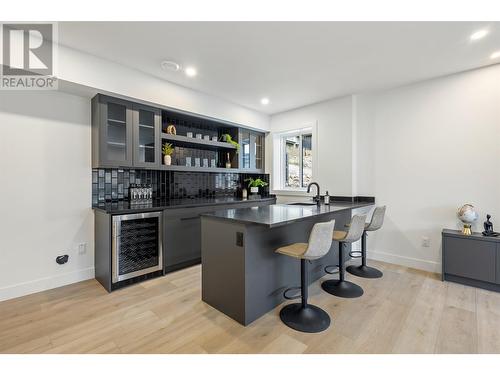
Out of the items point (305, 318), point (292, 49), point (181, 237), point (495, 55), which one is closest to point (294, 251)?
point (305, 318)

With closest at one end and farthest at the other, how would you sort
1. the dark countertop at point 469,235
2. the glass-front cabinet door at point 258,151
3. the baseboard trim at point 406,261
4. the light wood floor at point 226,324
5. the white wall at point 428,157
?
the light wood floor at point 226,324
the dark countertop at point 469,235
the white wall at point 428,157
the baseboard trim at point 406,261
the glass-front cabinet door at point 258,151

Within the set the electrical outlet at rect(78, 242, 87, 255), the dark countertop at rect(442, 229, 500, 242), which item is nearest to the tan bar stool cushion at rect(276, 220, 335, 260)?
the dark countertop at rect(442, 229, 500, 242)

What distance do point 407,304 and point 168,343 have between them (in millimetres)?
2268

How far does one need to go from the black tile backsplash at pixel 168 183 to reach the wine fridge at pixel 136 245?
706 millimetres

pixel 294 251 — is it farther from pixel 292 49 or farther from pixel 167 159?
pixel 167 159

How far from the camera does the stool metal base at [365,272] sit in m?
2.99

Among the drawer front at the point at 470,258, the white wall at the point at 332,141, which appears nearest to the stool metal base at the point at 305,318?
the drawer front at the point at 470,258

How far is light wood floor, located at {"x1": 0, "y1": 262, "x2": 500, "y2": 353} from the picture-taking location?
170 cm

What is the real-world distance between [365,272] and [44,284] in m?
3.90

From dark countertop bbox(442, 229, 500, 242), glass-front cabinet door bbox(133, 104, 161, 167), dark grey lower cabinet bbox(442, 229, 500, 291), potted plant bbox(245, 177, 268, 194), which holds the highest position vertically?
glass-front cabinet door bbox(133, 104, 161, 167)

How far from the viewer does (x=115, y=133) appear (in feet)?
9.55

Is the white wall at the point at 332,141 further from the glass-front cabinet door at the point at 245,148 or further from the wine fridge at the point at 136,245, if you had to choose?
the wine fridge at the point at 136,245

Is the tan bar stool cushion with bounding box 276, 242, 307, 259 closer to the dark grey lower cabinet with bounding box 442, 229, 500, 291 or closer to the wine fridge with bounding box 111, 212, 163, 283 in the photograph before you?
the wine fridge with bounding box 111, 212, 163, 283

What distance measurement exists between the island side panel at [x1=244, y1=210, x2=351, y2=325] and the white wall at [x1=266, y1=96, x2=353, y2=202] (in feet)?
5.28
